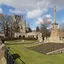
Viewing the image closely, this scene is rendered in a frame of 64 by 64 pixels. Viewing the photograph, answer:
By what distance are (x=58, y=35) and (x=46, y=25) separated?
48.3m

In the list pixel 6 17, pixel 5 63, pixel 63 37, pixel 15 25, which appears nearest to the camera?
pixel 5 63

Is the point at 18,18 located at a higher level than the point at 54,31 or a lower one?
higher

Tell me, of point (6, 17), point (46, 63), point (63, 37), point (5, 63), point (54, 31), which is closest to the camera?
point (46, 63)

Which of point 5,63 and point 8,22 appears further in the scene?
point 8,22

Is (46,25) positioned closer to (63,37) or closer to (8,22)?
(8,22)

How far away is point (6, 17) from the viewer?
73.9 m

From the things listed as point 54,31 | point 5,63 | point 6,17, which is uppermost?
point 6,17

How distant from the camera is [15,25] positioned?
88250 millimetres

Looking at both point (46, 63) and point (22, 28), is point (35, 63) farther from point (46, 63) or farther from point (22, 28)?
point (22, 28)

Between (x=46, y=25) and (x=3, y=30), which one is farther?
(x=46, y=25)

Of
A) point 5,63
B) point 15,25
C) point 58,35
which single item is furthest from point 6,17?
point 5,63

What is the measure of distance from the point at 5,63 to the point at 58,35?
2892cm

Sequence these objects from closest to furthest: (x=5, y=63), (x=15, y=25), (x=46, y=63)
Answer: (x=46, y=63), (x=5, y=63), (x=15, y=25)

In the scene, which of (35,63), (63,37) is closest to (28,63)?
(35,63)
